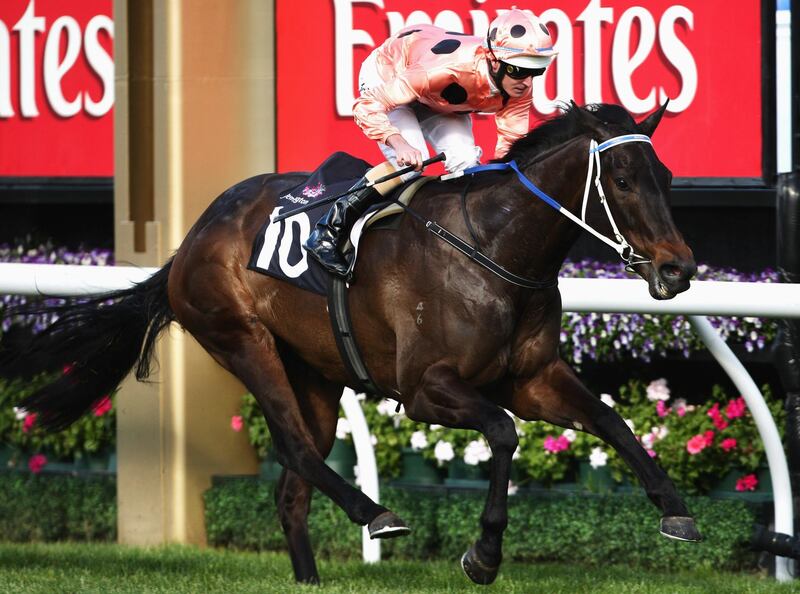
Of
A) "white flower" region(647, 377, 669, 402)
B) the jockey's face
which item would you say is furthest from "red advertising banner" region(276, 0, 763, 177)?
the jockey's face

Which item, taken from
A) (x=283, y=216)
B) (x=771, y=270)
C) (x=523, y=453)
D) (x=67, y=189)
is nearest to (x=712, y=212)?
(x=771, y=270)

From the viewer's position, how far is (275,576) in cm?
544

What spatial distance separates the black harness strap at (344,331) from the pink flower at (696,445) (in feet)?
5.29

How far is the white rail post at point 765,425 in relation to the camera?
525cm

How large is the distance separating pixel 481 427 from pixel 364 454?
142 cm

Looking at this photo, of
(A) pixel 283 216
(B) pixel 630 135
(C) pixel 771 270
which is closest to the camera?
(B) pixel 630 135

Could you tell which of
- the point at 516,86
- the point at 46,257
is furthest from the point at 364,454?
the point at 46,257

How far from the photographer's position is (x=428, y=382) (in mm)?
4441

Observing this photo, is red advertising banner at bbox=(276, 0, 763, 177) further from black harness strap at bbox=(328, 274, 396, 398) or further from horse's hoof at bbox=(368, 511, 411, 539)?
horse's hoof at bbox=(368, 511, 411, 539)

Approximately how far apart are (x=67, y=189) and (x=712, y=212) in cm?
330

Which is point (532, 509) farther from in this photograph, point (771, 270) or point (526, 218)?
point (526, 218)

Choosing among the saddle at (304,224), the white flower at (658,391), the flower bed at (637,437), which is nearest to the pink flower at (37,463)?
the flower bed at (637,437)

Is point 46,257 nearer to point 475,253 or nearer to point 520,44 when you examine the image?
point 475,253

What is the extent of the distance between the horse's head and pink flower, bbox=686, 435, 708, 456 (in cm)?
192
